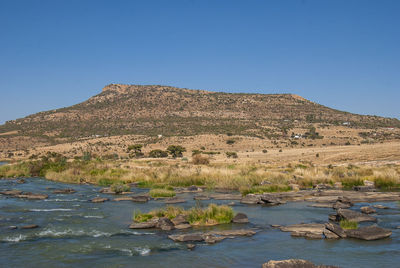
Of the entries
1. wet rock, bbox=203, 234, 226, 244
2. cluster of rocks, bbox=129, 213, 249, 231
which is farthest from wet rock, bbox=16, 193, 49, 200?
wet rock, bbox=203, 234, 226, 244

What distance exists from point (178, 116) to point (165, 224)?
101 meters

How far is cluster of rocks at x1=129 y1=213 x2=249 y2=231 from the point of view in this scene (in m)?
17.9

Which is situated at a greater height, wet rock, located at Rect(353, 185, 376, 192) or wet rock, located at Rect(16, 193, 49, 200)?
wet rock, located at Rect(353, 185, 376, 192)

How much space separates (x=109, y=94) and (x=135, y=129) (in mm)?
42115

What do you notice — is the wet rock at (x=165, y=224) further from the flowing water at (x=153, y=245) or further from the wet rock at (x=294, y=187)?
the wet rock at (x=294, y=187)

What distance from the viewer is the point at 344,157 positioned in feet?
179

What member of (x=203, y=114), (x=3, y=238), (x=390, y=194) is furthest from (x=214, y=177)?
(x=203, y=114)

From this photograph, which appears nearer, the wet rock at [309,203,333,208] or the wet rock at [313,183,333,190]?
the wet rock at [309,203,333,208]

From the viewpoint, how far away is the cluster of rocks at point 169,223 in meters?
17.9

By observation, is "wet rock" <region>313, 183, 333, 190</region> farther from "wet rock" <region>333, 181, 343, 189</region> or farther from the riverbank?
"wet rock" <region>333, 181, 343, 189</region>

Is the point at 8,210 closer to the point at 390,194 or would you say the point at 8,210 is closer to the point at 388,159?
the point at 390,194

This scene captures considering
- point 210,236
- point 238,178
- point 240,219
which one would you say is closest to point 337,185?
point 238,178

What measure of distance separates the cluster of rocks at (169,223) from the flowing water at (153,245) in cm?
51

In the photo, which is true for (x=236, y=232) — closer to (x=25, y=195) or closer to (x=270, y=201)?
(x=270, y=201)
